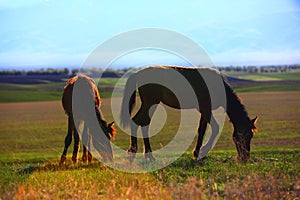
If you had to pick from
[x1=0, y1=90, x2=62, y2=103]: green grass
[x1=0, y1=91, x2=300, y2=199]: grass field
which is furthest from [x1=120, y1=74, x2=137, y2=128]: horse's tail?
[x1=0, y1=90, x2=62, y2=103]: green grass

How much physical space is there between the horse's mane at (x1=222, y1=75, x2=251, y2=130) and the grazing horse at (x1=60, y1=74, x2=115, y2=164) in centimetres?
295

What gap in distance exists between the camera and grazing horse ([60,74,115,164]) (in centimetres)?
1025

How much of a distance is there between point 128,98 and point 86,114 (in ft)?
4.64

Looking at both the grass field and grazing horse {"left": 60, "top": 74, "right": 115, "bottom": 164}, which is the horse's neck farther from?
grazing horse {"left": 60, "top": 74, "right": 115, "bottom": 164}

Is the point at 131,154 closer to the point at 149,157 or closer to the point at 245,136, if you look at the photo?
the point at 149,157

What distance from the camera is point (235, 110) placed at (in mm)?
11023

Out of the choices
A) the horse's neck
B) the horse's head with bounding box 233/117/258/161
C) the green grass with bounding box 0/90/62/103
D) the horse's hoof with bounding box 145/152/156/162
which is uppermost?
the horse's neck

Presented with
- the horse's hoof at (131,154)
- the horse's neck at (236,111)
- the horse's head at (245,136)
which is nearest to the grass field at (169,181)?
the horse's head at (245,136)

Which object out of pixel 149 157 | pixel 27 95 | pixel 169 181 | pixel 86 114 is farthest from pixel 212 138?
pixel 27 95

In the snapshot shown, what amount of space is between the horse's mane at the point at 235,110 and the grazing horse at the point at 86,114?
116 inches

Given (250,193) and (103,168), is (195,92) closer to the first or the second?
(103,168)

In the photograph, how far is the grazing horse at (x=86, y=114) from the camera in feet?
33.6

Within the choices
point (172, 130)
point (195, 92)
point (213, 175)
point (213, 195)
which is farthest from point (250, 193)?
point (172, 130)

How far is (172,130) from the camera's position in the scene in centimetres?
2658
